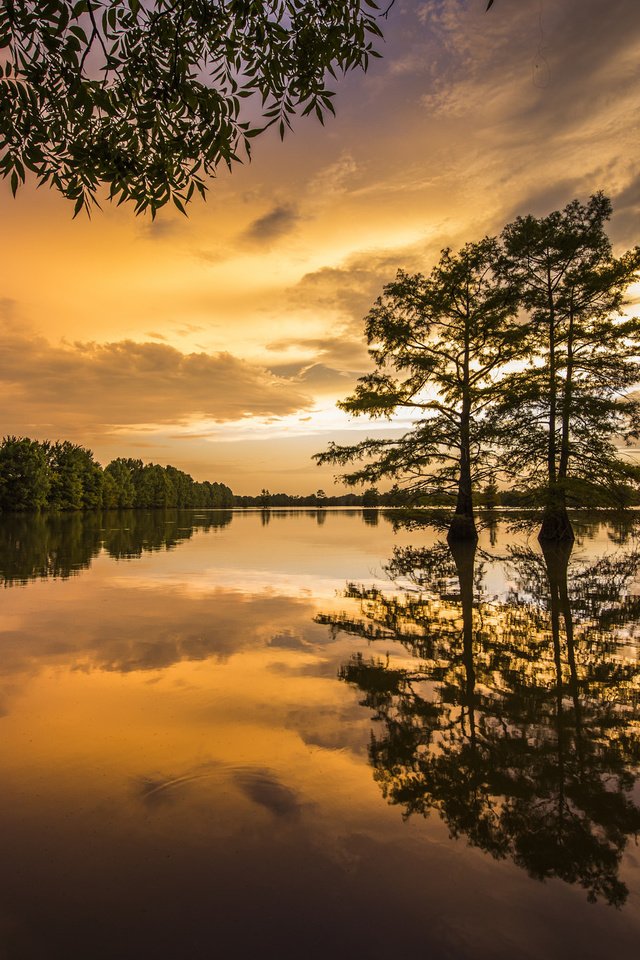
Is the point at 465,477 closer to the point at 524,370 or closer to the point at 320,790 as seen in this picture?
the point at 524,370

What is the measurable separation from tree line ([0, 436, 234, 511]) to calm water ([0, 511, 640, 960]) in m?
74.0

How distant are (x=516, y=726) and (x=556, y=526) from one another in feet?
60.1

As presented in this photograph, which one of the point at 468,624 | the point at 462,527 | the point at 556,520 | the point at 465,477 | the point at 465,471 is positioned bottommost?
the point at 468,624

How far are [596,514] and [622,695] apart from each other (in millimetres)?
17361

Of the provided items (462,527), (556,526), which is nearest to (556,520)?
(556,526)

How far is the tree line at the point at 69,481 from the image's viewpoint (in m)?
71.6

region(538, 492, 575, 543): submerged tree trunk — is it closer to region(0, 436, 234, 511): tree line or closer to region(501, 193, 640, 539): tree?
region(501, 193, 640, 539): tree

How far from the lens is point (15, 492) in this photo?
72062 millimetres

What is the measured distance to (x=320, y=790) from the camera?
3266 millimetres

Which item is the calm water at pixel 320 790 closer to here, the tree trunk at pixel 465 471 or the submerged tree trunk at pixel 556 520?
the submerged tree trunk at pixel 556 520

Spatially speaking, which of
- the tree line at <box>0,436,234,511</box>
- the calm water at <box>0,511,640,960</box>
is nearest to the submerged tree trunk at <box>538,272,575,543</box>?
the calm water at <box>0,511,640,960</box>

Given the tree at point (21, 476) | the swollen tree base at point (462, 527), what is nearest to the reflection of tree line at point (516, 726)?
the swollen tree base at point (462, 527)

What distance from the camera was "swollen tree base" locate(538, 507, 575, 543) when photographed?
66.1 ft

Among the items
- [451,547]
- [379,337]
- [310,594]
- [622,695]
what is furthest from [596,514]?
[622,695]
